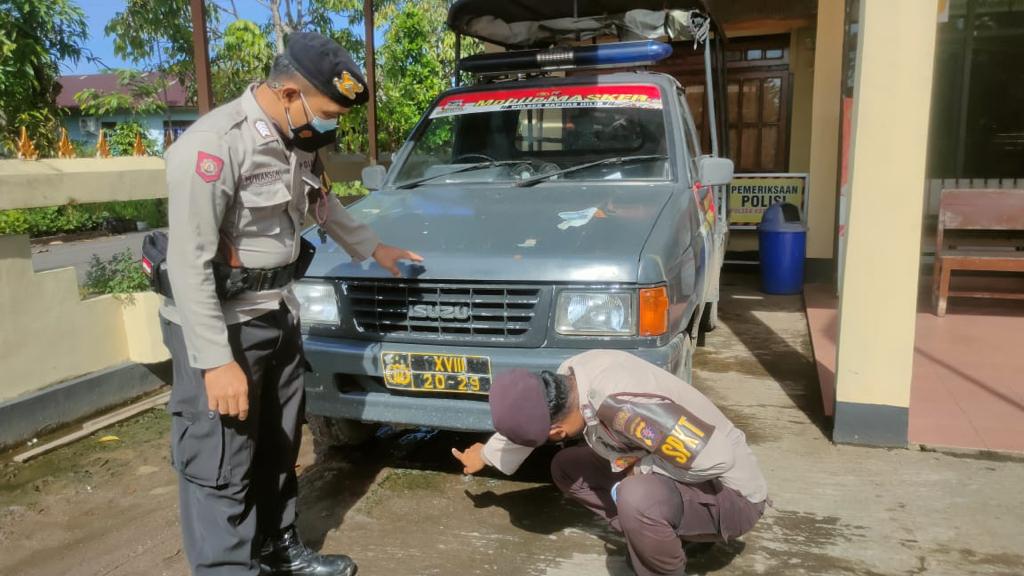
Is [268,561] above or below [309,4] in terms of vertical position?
below

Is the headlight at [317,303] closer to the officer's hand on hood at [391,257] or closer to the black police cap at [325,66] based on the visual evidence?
the officer's hand on hood at [391,257]

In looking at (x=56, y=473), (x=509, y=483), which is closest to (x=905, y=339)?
(x=509, y=483)

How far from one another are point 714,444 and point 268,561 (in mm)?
1672

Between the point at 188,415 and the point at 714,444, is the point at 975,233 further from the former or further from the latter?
the point at 188,415

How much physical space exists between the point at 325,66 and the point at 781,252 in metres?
6.07

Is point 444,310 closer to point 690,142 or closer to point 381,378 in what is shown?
point 381,378

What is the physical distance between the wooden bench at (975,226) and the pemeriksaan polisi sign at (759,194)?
1752mm

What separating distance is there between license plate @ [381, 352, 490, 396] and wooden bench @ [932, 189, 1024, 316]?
488 cm

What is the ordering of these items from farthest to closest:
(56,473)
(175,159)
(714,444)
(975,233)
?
(975,233), (56,473), (714,444), (175,159)

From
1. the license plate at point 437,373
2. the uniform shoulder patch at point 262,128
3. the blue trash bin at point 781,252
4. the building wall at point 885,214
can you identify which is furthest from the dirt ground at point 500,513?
the blue trash bin at point 781,252

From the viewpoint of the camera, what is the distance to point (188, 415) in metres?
2.34

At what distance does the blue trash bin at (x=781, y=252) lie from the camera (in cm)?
737

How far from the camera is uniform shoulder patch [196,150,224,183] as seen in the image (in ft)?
6.97

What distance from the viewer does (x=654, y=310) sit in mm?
2871
